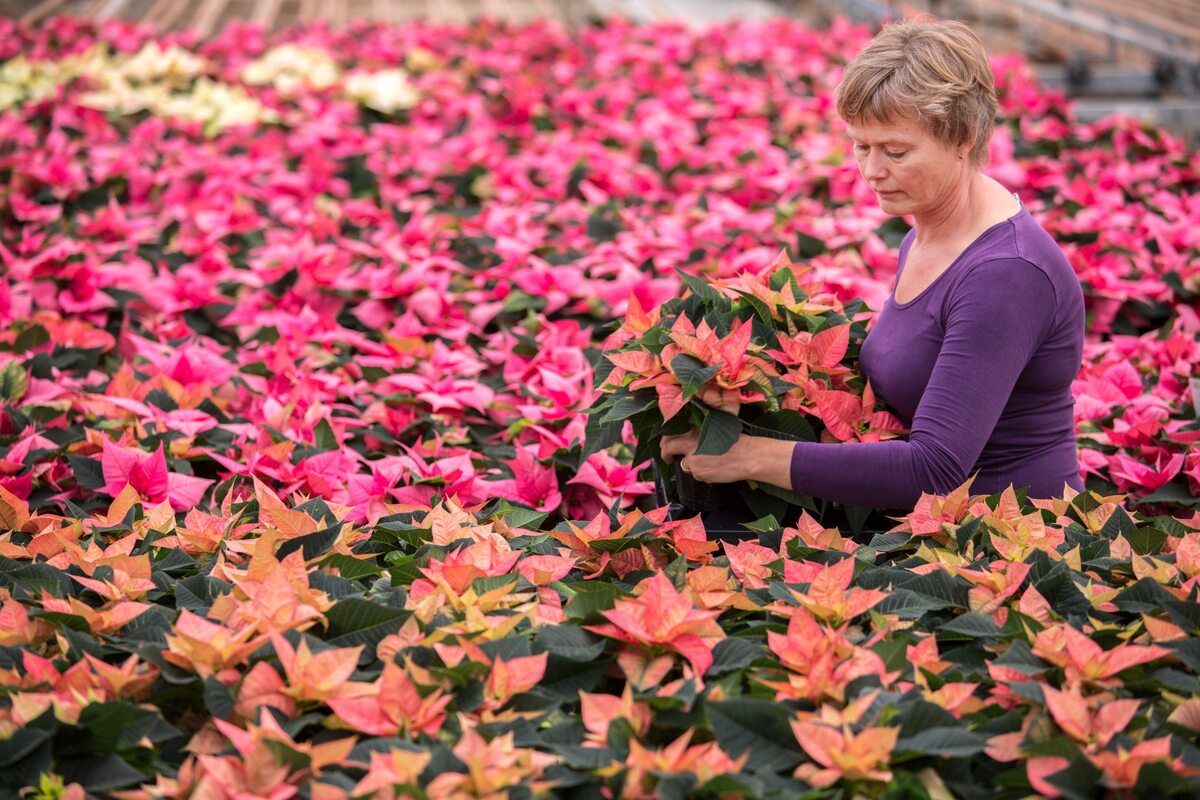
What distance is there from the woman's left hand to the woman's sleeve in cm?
2

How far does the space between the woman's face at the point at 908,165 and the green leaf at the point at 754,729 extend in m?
0.91

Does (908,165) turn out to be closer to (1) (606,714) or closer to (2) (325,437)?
(1) (606,714)

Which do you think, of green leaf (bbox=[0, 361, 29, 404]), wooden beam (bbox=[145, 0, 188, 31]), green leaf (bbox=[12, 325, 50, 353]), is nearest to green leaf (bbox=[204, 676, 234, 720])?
green leaf (bbox=[0, 361, 29, 404])

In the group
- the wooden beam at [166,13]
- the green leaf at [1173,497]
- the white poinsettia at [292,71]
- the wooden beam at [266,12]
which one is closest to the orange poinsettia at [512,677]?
the green leaf at [1173,497]

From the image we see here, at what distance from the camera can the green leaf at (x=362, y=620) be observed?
1427 mm

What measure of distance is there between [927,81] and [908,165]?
129 millimetres

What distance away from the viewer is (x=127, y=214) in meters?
4.05

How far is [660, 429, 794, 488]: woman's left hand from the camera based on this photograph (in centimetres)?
178

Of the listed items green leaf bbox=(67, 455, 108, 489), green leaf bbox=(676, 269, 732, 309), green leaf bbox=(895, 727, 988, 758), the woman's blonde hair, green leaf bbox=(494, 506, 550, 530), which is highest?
the woman's blonde hair

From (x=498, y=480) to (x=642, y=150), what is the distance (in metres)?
2.75

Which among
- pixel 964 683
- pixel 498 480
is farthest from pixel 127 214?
pixel 964 683

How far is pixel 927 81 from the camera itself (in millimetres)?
1734

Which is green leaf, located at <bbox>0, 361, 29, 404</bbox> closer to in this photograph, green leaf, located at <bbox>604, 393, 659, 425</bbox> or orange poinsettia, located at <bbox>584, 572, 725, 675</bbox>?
green leaf, located at <bbox>604, 393, 659, 425</bbox>

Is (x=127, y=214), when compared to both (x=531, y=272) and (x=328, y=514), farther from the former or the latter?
(x=328, y=514)
